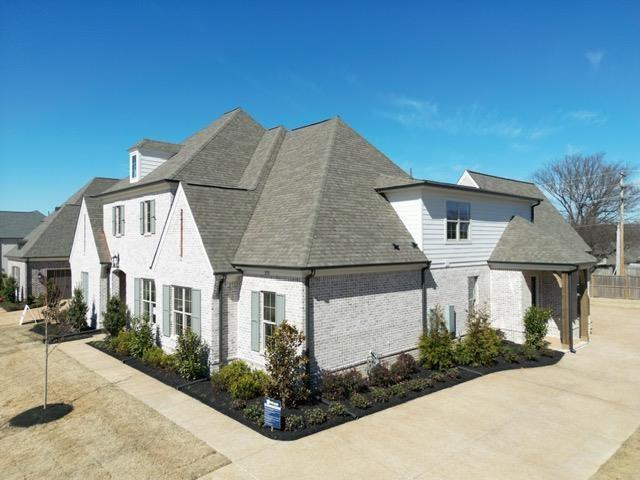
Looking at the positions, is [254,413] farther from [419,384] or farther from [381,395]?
[419,384]

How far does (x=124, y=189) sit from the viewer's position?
19797 mm

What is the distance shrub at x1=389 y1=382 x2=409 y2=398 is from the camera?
39.4 feet

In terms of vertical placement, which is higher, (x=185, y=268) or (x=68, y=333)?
(x=185, y=268)

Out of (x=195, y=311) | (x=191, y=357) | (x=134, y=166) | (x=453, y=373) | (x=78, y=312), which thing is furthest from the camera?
(x=78, y=312)

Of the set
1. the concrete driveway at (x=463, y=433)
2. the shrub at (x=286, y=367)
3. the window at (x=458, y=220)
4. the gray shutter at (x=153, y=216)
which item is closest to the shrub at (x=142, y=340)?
the concrete driveway at (x=463, y=433)

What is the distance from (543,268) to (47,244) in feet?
110

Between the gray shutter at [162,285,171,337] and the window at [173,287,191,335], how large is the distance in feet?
1.17

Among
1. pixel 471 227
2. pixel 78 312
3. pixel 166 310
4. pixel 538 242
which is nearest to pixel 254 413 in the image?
pixel 166 310

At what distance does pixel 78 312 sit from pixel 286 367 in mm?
15783

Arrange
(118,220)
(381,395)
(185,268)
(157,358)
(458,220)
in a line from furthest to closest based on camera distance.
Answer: (118,220) < (458,220) < (157,358) < (185,268) < (381,395)

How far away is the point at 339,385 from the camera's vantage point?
1169 centimetres

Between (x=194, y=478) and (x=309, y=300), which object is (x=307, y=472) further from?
(x=309, y=300)

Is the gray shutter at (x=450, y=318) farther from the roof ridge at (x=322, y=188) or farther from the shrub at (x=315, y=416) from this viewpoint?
the shrub at (x=315, y=416)

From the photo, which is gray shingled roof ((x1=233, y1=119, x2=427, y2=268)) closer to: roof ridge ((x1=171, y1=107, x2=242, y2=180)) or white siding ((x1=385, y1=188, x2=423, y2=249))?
white siding ((x1=385, y1=188, x2=423, y2=249))
